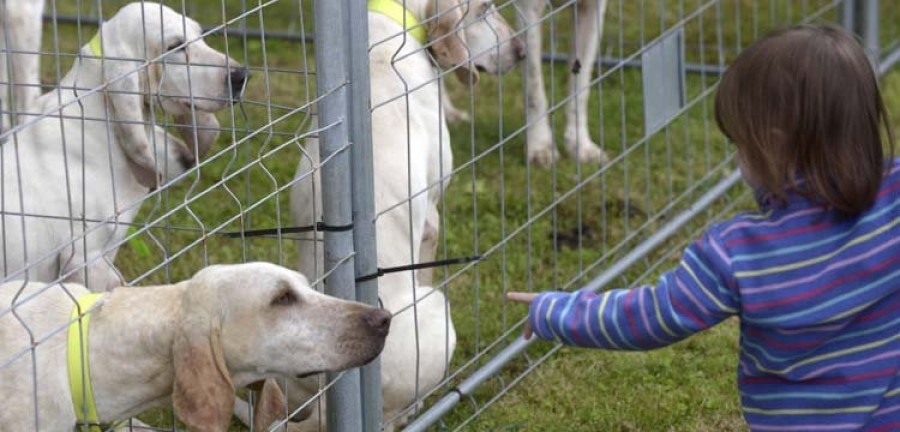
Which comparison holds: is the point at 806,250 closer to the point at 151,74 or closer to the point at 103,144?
the point at 151,74

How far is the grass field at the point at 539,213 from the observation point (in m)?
3.51

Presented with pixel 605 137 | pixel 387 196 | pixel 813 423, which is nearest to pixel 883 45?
pixel 605 137

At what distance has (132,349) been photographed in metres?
2.45

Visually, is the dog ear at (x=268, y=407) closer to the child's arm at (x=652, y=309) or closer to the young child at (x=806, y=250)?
the child's arm at (x=652, y=309)

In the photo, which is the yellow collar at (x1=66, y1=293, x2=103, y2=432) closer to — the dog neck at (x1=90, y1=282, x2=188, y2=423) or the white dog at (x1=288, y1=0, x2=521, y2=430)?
the dog neck at (x1=90, y1=282, x2=188, y2=423)

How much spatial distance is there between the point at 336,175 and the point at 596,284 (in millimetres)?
1516

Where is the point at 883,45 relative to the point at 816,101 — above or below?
below

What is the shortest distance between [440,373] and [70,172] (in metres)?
1.04

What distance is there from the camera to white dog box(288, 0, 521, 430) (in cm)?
316

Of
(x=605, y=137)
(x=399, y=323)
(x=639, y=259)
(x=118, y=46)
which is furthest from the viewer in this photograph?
(x=605, y=137)

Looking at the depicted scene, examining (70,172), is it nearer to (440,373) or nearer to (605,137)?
(440,373)

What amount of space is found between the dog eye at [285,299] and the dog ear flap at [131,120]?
90 cm

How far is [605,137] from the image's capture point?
18.4 feet

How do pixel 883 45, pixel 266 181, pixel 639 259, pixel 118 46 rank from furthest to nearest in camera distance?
pixel 883 45, pixel 266 181, pixel 639 259, pixel 118 46
